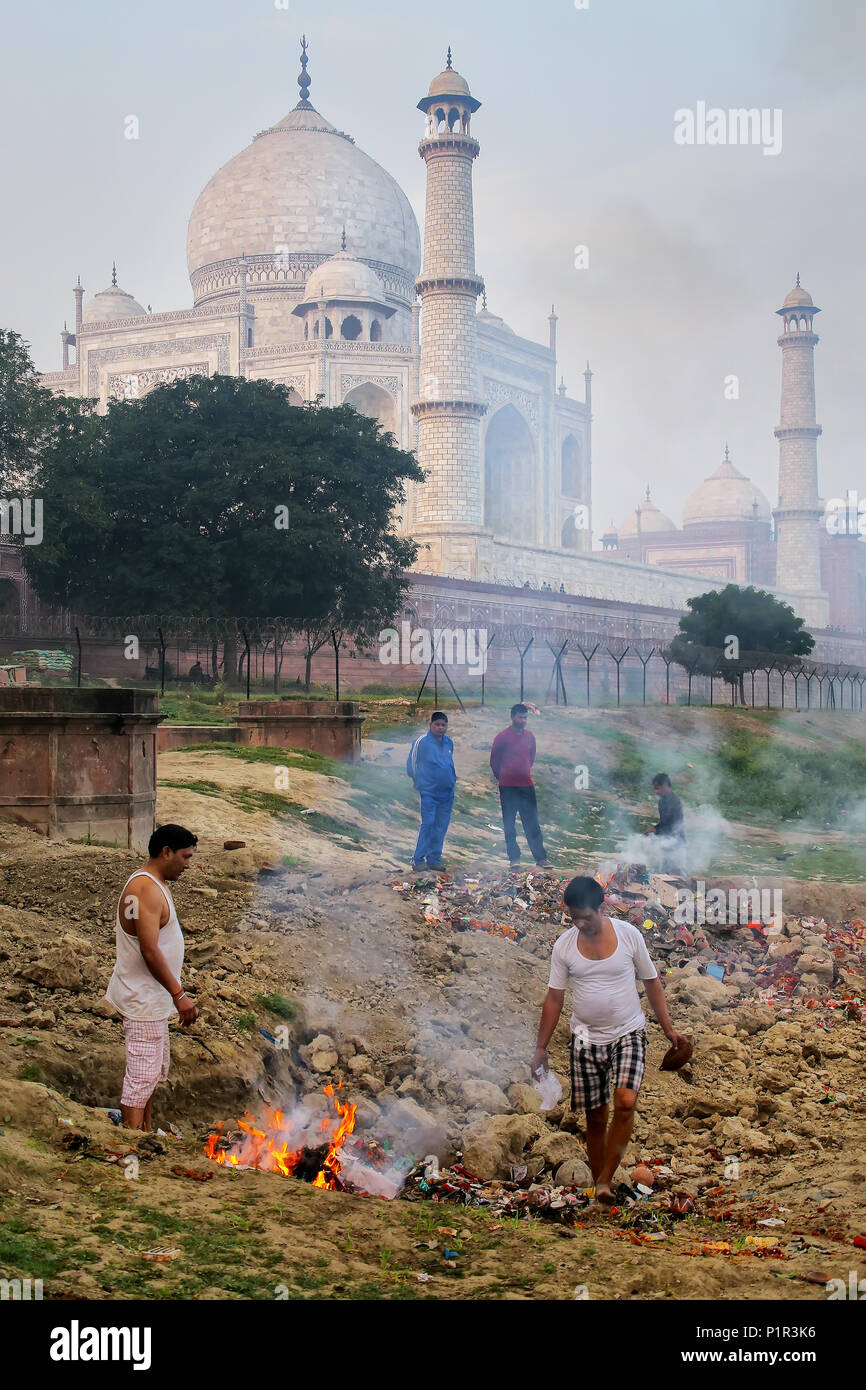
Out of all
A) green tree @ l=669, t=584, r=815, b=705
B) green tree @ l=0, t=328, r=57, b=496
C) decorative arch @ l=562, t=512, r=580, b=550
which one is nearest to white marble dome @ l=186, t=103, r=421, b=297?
decorative arch @ l=562, t=512, r=580, b=550

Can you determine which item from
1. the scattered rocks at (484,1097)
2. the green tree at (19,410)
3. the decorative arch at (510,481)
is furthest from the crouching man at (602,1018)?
the decorative arch at (510,481)

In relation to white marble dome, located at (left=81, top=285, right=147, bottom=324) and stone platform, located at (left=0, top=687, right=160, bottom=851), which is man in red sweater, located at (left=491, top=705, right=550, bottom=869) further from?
white marble dome, located at (left=81, top=285, right=147, bottom=324)

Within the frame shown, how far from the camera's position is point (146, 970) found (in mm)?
5094

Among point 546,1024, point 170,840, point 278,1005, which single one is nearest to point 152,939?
point 170,840

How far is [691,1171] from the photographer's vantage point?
606cm

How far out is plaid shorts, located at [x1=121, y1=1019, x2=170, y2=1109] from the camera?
511cm

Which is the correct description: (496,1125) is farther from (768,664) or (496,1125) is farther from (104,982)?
(768,664)

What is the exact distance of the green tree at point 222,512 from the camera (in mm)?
23266

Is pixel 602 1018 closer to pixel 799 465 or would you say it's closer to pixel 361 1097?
pixel 361 1097

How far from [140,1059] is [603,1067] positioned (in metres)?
1.73

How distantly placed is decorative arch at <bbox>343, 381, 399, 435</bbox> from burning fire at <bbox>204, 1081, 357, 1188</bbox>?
36.9 m

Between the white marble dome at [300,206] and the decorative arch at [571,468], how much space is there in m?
8.40

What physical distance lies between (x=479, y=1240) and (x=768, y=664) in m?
28.9

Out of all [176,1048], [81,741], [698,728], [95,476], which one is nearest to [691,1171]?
[176,1048]
